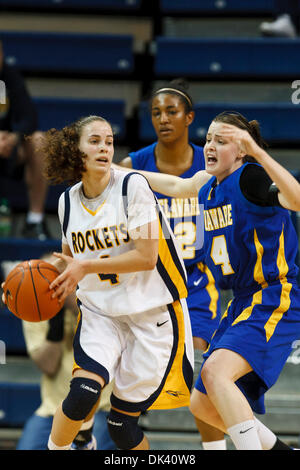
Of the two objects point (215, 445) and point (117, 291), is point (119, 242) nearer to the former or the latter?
point (117, 291)

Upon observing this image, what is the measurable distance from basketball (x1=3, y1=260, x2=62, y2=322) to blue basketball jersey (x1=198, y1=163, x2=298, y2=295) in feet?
2.43

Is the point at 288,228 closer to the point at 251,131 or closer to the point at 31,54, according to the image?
the point at 251,131

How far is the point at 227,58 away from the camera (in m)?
6.68

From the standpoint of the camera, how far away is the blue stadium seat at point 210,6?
720cm

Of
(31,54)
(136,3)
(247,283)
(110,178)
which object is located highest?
(136,3)

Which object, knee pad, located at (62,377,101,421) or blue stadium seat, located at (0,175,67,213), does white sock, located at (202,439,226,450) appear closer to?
knee pad, located at (62,377,101,421)

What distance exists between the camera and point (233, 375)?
3092 mm

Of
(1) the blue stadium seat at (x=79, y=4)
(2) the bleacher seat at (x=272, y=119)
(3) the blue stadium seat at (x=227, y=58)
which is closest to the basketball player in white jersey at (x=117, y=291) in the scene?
(2) the bleacher seat at (x=272, y=119)

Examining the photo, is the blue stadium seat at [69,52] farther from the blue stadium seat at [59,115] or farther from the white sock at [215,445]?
the white sock at [215,445]

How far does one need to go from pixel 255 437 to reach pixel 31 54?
4.73 metres

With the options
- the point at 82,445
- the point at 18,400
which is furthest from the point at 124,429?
the point at 18,400

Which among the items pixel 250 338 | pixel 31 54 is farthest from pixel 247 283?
pixel 31 54

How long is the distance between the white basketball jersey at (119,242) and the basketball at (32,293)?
0.65 feet

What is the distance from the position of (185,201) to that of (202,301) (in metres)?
0.56
